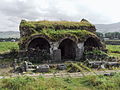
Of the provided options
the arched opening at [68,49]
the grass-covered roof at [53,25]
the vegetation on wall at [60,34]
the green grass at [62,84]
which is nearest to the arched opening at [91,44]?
the vegetation on wall at [60,34]

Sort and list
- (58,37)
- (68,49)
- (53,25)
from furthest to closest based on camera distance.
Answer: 1. (68,49)
2. (53,25)
3. (58,37)

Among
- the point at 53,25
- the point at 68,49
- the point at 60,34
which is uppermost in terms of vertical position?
the point at 53,25

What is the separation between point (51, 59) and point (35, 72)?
467 cm

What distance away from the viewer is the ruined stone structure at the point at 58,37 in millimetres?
19641

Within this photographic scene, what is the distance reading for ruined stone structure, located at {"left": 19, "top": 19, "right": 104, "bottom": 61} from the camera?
64.4 ft

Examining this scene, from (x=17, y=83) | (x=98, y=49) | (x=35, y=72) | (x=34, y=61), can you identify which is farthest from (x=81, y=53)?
(x=17, y=83)

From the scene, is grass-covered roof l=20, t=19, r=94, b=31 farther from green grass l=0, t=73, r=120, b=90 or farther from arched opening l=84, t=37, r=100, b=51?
green grass l=0, t=73, r=120, b=90

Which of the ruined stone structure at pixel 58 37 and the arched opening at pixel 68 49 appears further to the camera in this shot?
the arched opening at pixel 68 49

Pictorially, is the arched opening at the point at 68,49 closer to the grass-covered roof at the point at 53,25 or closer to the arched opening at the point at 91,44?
the arched opening at the point at 91,44

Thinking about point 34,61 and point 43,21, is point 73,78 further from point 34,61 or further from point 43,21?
point 43,21

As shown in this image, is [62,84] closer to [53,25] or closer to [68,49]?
[68,49]

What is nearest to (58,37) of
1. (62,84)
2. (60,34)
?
(60,34)

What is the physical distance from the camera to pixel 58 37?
19.8 metres

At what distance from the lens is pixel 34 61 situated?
61.4ft
